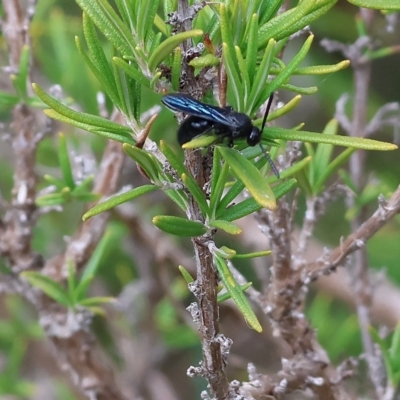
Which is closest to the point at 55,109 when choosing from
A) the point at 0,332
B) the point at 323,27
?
the point at 0,332

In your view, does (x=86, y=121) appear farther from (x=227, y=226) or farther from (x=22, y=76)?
→ (x=22, y=76)

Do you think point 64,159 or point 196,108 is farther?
point 64,159

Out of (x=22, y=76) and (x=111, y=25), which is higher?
(x=22, y=76)

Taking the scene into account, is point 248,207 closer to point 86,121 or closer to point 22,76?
point 86,121

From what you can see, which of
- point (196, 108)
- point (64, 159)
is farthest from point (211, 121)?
point (64, 159)

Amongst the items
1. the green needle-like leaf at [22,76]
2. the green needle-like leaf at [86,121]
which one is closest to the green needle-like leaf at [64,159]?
the green needle-like leaf at [22,76]

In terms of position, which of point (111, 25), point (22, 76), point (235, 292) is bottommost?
point (235, 292)

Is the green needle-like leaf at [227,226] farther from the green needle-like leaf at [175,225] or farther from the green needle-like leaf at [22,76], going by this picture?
the green needle-like leaf at [22,76]

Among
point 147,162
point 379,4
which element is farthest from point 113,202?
point 379,4
